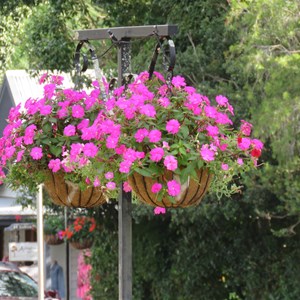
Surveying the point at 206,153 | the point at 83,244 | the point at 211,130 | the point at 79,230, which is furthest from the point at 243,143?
the point at 83,244

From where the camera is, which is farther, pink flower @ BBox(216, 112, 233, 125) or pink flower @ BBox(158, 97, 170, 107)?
pink flower @ BBox(216, 112, 233, 125)

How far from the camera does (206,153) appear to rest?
19.9ft

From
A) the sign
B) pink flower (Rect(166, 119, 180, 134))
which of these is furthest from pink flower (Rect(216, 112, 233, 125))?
the sign

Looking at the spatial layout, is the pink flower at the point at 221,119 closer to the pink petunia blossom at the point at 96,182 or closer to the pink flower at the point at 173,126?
the pink flower at the point at 173,126

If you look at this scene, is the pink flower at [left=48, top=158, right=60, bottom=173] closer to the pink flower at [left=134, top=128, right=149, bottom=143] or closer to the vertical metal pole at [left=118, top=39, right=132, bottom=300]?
the vertical metal pole at [left=118, top=39, right=132, bottom=300]

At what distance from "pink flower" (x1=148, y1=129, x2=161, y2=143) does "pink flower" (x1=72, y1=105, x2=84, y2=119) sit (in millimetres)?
680

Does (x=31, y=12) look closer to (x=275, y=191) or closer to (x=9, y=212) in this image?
(x=275, y=191)

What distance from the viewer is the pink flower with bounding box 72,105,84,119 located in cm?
656

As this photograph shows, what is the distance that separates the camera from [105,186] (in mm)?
6258

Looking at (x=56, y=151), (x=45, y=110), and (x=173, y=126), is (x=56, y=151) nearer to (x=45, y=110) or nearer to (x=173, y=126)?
(x=45, y=110)

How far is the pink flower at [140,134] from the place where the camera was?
600cm

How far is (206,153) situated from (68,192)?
108 cm

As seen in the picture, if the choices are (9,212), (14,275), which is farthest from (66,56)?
(9,212)

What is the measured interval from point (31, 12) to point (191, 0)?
374 cm
